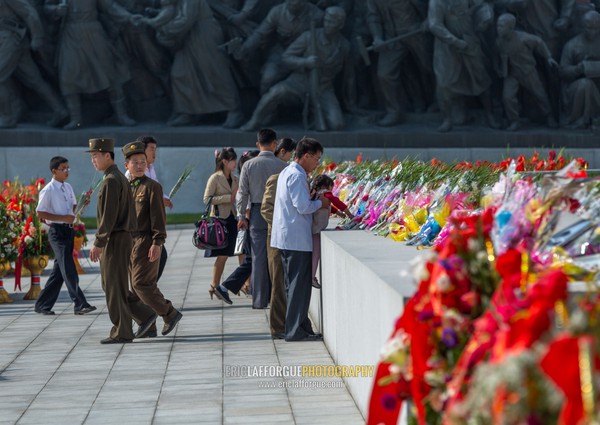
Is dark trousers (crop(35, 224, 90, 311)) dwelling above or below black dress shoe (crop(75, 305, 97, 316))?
above

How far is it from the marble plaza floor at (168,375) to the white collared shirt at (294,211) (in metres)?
0.60

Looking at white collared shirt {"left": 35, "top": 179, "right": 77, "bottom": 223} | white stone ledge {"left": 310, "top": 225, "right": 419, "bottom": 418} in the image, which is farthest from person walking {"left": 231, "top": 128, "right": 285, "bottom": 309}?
white collared shirt {"left": 35, "top": 179, "right": 77, "bottom": 223}

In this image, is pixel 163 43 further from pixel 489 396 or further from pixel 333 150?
pixel 489 396

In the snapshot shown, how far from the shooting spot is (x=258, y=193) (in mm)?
8836

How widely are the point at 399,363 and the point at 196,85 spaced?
18.2 m

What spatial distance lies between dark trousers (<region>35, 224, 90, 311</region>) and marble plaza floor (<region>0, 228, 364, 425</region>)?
139 millimetres

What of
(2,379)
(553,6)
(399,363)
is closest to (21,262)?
(2,379)

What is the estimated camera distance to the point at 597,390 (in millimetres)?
2178

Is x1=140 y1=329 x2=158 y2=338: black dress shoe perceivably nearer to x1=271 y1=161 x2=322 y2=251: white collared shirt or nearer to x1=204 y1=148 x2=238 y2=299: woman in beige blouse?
x1=271 y1=161 x2=322 y2=251: white collared shirt

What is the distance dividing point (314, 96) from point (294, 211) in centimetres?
1369

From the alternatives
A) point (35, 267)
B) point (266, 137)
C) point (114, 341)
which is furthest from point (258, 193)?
point (35, 267)

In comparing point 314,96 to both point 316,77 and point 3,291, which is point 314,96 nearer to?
point 316,77

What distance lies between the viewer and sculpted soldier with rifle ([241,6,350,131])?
2061 cm

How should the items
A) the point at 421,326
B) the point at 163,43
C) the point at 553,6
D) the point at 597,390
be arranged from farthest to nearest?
the point at 553,6 → the point at 163,43 → the point at 421,326 → the point at 597,390
